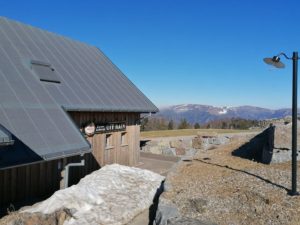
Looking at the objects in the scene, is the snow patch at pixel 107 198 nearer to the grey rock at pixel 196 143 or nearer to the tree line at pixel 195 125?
the grey rock at pixel 196 143

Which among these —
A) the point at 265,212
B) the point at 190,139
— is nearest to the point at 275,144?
the point at 265,212

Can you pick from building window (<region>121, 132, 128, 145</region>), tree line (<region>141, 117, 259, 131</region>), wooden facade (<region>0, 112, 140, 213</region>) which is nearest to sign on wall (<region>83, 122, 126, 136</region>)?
wooden facade (<region>0, 112, 140, 213</region>)

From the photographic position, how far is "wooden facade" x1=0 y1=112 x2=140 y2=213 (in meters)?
10.6

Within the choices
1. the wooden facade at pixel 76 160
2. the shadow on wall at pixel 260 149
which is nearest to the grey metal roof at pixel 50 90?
the wooden facade at pixel 76 160

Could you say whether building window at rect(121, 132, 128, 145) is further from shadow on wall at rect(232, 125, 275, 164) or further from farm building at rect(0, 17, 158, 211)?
shadow on wall at rect(232, 125, 275, 164)

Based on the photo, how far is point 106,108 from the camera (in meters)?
15.2

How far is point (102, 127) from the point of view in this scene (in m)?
15.8

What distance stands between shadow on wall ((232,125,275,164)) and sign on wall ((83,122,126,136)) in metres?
5.32

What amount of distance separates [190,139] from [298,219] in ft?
59.9

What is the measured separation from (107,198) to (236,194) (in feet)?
13.3

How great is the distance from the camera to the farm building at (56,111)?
402 inches

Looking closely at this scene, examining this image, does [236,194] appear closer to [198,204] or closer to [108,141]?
[198,204]

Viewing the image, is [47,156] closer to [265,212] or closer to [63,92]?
[63,92]

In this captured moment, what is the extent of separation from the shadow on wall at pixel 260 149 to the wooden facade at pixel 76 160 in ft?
17.1
